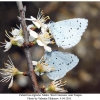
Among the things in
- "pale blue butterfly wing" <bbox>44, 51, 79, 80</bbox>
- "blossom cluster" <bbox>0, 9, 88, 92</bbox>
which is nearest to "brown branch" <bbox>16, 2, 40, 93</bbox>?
"blossom cluster" <bbox>0, 9, 88, 92</bbox>

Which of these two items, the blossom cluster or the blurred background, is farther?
the blurred background

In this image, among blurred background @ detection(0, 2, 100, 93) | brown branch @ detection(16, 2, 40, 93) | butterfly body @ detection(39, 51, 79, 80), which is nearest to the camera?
brown branch @ detection(16, 2, 40, 93)

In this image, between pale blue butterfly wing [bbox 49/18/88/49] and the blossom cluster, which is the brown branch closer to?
the blossom cluster

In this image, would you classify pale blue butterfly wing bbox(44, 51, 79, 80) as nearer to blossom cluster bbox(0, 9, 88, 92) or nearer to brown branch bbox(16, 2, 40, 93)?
blossom cluster bbox(0, 9, 88, 92)

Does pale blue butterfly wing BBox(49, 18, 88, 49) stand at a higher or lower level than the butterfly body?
higher

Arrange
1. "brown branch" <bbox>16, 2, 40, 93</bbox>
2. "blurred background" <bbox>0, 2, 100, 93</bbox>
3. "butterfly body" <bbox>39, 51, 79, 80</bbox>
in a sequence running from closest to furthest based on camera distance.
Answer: "brown branch" <bbox>16, 2, 40, 93</bbox>
"butterfly body" <bbox>39, 51, 79, 80</bbox>
"blurred background" <bbox>0, 2, 100, 93</bbox>

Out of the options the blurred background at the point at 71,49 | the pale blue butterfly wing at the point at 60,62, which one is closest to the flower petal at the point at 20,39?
the pale blue butterfly wing at the point at 60,62
